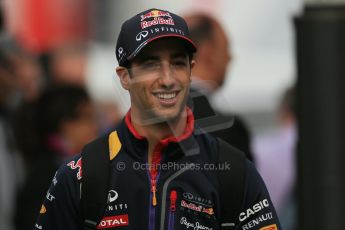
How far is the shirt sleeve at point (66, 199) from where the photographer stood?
4824 millimetres

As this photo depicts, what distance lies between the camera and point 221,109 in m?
6.83

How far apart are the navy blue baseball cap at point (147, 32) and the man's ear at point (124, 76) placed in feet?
0.11

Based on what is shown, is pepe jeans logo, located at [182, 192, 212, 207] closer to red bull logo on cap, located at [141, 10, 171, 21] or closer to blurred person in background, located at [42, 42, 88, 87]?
red bull logo on cap, located at [141, 10, 171, 21]

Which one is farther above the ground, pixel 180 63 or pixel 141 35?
pixel 141 35

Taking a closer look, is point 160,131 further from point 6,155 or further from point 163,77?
point 6,155

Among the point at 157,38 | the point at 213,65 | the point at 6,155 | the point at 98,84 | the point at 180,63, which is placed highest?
the point at 157,38

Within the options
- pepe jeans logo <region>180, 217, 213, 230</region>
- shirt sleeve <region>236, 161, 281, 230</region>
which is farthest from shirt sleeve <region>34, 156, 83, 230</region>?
shirt sleeve <region>236, 161, 281, 230</region>

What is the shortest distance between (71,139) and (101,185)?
2.83 metres

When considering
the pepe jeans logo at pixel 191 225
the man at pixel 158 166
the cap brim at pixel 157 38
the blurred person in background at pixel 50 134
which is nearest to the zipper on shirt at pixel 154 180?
the man at pixel 158 166

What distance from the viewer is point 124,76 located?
16.3 ft

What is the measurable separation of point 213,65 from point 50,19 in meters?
7.99

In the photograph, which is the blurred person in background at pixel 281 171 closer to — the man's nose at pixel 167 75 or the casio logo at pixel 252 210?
the casio logo at pixel 252 210

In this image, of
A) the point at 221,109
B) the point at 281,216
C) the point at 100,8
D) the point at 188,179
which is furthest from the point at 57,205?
the point at 100,8

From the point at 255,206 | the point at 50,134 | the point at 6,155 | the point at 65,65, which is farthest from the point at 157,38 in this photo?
the point at 65,65
